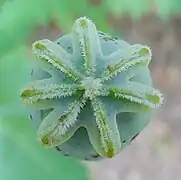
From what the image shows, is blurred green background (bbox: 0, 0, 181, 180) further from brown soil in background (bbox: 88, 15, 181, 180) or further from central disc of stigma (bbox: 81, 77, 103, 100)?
central disc of stigma (bbox: 81, 77, 103, 100)

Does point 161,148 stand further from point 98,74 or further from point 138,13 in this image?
point 98,74

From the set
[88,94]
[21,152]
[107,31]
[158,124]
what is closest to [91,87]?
[88,94]

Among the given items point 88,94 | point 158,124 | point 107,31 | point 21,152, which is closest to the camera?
point 88,94

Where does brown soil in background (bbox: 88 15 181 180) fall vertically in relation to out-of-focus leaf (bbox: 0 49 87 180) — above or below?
above

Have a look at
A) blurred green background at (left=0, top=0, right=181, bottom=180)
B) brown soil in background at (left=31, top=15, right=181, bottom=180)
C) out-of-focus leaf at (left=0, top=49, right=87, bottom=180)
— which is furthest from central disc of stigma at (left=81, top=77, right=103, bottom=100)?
brown soil in background at (left=31, top=15, right=181, bottom=180)

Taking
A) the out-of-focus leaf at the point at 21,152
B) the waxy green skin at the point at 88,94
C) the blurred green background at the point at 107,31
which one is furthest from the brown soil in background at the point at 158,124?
the waxy green skin at the point at 88,94

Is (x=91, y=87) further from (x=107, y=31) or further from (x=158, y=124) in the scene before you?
(x=158, y=124)

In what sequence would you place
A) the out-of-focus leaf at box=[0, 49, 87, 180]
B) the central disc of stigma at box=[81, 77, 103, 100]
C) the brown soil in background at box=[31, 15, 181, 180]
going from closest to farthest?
the central disc of stigma at box=[81, 77, 103, 100]
the out-of-focus leaf at box=[0, 49, 87, 180]
the brown soil in background at box=[31, 15, 181, 180]
